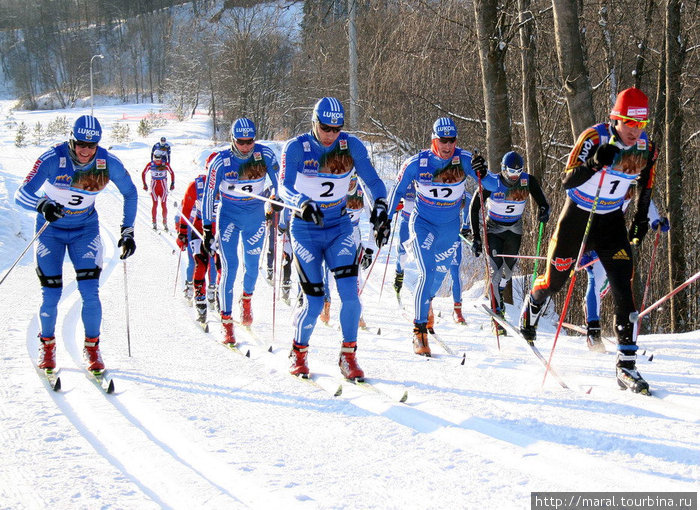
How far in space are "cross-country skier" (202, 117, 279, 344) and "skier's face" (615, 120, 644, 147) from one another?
4197mm

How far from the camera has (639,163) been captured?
16.8 feet

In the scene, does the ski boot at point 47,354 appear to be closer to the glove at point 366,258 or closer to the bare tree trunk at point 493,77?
the glove at point 366,258

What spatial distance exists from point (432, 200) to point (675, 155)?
7430 millimetres

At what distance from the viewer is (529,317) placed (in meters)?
6.21

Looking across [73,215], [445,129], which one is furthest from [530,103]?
[73,215]

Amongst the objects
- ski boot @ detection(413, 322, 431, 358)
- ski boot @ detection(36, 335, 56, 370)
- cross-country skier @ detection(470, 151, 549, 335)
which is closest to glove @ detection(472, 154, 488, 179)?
cross-country skier @ detection(470, 151, 549, 335)

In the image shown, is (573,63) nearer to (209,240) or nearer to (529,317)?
(529,317)

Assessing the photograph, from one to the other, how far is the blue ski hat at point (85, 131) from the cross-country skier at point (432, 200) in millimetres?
3090

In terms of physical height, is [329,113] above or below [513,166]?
above

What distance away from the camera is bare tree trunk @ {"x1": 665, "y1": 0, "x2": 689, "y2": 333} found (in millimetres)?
11133

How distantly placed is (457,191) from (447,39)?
830 centimetres

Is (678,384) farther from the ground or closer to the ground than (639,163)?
closer to the ground

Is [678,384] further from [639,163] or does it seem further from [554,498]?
[554,498]

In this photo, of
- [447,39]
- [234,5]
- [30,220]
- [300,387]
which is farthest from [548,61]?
[234,5]
